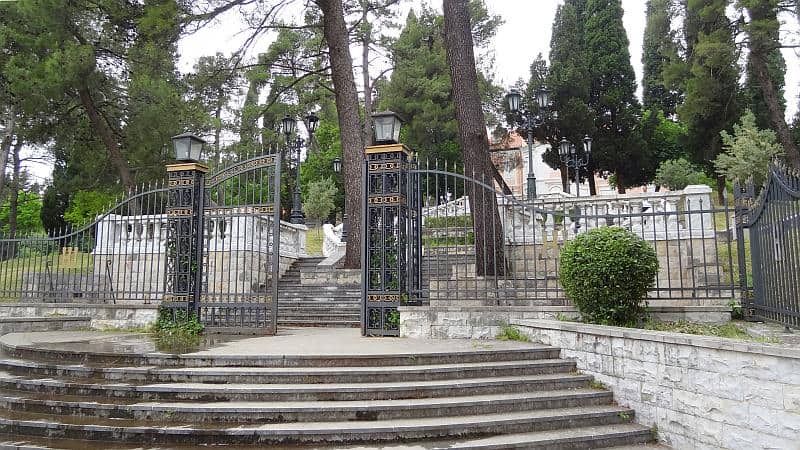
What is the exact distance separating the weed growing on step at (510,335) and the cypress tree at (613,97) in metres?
24.0

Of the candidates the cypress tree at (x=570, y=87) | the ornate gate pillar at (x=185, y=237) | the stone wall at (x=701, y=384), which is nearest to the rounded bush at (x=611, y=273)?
the stone wall at (x=701, y=384)

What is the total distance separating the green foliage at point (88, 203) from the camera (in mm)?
24219

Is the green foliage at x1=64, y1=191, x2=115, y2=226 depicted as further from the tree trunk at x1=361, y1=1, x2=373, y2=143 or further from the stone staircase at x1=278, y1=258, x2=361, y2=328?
the stone staircase at x1=278, y1=258, x2=361, y2=328

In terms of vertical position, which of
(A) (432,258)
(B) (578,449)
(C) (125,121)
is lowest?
(B) (578,449)

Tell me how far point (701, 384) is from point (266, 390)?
12.7ft

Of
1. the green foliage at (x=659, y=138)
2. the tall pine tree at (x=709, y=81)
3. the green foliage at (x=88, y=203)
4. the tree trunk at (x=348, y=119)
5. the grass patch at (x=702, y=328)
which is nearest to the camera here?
the grass patch at (x=702, y=328)

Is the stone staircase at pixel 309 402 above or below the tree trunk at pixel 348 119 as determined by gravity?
below

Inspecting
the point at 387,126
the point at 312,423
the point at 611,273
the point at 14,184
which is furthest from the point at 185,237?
the point at 14,184

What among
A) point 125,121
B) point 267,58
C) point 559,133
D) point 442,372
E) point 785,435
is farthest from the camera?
point 559,133

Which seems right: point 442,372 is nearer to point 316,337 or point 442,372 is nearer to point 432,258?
point 316,337

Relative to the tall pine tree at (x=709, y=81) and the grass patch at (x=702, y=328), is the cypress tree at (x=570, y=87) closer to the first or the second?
the tall pine tree at (x=709, y=81)

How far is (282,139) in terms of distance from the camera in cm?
2992

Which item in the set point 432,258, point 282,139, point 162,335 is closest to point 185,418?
point 162,335

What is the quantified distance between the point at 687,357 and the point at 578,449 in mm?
1308
